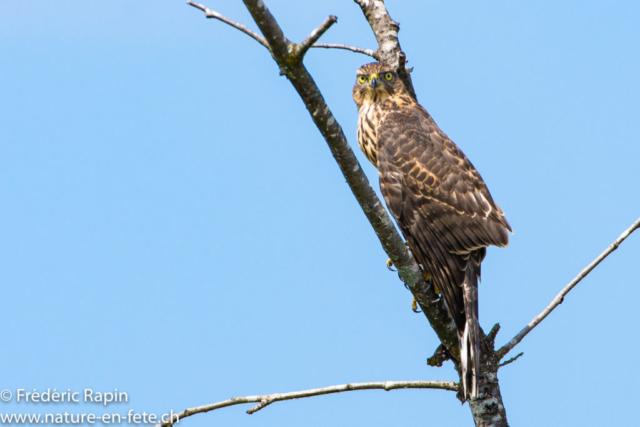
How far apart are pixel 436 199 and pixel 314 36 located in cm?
278

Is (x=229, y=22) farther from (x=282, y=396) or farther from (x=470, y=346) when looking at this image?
(x=470, y=346)

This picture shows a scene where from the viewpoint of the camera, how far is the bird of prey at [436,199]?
5.16 meters

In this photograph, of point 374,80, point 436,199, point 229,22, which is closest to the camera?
point 229,22

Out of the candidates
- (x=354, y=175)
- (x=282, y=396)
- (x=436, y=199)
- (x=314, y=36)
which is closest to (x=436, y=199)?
(x=436, y=199)

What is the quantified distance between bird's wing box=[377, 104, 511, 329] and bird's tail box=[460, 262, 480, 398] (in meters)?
0.08

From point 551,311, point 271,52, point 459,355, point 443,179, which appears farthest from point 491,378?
point 271,52

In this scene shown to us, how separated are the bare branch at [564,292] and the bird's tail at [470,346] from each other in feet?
0.76

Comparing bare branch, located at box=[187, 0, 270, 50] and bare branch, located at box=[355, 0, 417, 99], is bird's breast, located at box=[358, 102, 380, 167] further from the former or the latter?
bare branch, located at box=[187, 0, 270, 50]

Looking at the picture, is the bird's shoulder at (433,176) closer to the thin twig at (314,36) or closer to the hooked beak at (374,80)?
the hooked beak at (374,80)

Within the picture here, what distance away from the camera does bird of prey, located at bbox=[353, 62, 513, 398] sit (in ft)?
16.9

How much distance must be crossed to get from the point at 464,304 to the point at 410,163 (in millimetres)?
1488

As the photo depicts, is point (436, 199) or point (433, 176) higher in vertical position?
point (433, 176)

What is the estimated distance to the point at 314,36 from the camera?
3.35 m

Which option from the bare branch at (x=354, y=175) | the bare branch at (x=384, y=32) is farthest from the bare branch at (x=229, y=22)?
the bare branch at (x=384, y=32)
